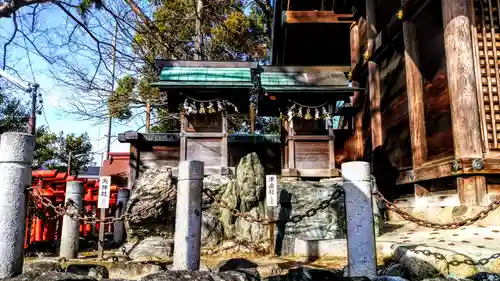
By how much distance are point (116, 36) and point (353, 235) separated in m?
10.5

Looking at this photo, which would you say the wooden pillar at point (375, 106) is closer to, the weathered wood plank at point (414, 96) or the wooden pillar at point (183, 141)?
the weathered wood plank at point (414, 96)

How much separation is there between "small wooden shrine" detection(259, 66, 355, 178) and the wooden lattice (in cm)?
335

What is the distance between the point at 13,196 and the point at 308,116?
6911mm

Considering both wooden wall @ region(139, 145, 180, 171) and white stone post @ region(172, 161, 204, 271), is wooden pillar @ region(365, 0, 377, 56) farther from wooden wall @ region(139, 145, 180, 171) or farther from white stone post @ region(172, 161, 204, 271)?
white stone post @ region(172, 161, 204, 271)

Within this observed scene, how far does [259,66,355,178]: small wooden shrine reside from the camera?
9625 mm

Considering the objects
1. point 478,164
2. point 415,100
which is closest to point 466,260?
point 478,164

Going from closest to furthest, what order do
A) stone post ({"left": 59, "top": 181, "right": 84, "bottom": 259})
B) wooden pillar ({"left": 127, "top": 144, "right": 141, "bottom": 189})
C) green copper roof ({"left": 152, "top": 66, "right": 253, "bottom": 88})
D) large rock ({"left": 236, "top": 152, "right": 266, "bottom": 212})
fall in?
stone post ({"left": 59, "top": 181, "right": 84, "bottom": 259}) → large rock ({"left": 236, "top": 152, "right": 266, "bottom": 212}) → green copper roof ({"left": 152, "top": 66, "right": 253, "bottom": 88}) → wooden pillar ({"left": 127, "top": 144, "right": 141, "bottom": 189})

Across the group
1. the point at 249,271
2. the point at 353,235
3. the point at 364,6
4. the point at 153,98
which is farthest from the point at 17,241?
the point at 153,98

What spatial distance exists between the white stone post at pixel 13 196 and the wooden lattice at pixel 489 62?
7.00 metres

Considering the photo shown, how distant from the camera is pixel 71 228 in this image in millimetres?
7238

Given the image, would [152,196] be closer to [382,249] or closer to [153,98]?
[382,249]

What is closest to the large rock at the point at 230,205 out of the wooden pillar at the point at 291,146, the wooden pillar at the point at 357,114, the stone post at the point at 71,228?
the wooden pillar at the point at 291,146

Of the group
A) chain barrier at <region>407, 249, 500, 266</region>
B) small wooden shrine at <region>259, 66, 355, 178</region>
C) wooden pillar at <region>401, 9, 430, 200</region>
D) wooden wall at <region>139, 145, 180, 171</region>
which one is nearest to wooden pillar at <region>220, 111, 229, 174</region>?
small wooden shrine at <region>259, 66, 355, 178</region>

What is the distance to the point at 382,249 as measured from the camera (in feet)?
18.5
